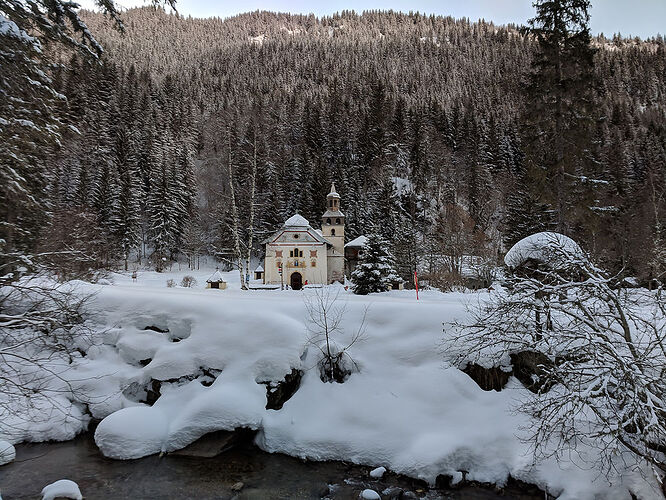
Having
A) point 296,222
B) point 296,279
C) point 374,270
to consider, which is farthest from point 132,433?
point 296,222

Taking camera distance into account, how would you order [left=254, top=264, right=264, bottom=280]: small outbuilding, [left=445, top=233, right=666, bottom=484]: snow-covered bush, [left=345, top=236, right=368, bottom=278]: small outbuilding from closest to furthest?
[left=445, top=233, right=666, bottom=484]: snow-covered bush
[left=254, top=264, right=264, bottom=280]: small outbuilding
[left=345, top=236, right=368, bottom=278]: small outbuilding

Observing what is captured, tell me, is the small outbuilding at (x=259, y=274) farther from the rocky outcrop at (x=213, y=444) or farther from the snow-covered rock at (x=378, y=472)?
the snow-covered rock at (x=378, y=472)

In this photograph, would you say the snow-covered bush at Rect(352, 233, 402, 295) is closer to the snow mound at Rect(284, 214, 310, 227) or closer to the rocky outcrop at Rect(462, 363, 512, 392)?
the rocky outcrop at Rect(462, 363, 512, 392)

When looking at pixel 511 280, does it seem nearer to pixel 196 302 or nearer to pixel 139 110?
pixel 196 302

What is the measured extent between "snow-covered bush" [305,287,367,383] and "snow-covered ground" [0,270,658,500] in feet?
0.59

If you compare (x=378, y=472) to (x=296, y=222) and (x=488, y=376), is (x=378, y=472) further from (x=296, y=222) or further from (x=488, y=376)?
(x=296, y=222)

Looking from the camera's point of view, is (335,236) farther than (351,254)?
No

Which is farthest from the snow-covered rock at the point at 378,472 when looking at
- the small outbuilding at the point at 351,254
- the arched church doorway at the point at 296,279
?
the small outbuilding at the point at 351,254

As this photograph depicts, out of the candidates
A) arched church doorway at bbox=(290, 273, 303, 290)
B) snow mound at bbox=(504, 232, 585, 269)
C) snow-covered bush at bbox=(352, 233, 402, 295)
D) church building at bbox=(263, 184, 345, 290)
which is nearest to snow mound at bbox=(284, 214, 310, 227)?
church building at bbox=(263, 184, 345, 290)

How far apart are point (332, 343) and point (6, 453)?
7.61m

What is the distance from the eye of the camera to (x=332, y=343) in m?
9.93

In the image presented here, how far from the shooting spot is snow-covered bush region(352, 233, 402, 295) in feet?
69.4

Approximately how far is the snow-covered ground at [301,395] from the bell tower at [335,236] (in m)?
28.5

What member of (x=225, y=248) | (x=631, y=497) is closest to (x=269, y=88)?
(x=225, y=248)
